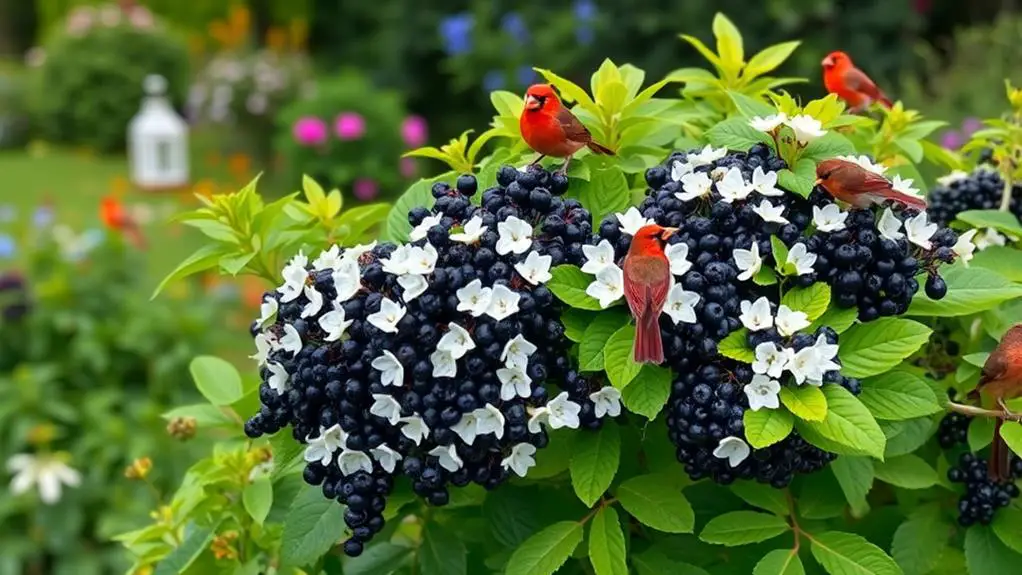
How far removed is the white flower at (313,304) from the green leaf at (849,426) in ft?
1.42

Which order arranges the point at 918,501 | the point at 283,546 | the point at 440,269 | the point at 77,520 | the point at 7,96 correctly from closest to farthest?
the point at 440,269 < the point at 283,546 < the point at 918,501 < the point at 77,520 < the point at 7,96

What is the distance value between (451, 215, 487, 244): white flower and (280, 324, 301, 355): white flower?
16 centimetres

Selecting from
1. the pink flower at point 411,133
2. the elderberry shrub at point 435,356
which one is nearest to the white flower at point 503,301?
the elderberry shrub at point 435,356

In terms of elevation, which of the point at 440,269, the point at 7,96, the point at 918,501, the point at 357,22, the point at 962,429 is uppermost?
the point at 440,269

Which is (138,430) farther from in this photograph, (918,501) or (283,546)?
(918,501)

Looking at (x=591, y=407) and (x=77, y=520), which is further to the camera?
(x=77, y=520)

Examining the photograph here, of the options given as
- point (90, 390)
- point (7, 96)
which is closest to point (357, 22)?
point (7, 96)

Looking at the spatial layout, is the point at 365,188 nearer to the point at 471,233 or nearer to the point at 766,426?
the point at 471,233

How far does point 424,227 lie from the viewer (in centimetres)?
92

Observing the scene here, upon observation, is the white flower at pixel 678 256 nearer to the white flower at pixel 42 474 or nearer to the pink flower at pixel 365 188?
the white flower at pixel 42 474

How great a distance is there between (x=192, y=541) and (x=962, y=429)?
0.85m

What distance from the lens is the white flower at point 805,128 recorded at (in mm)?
927

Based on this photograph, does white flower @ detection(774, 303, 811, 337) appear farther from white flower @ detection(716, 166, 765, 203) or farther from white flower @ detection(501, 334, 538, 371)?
white flower @ detection(501, 334, 538, 371)

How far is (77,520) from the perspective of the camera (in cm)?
261
